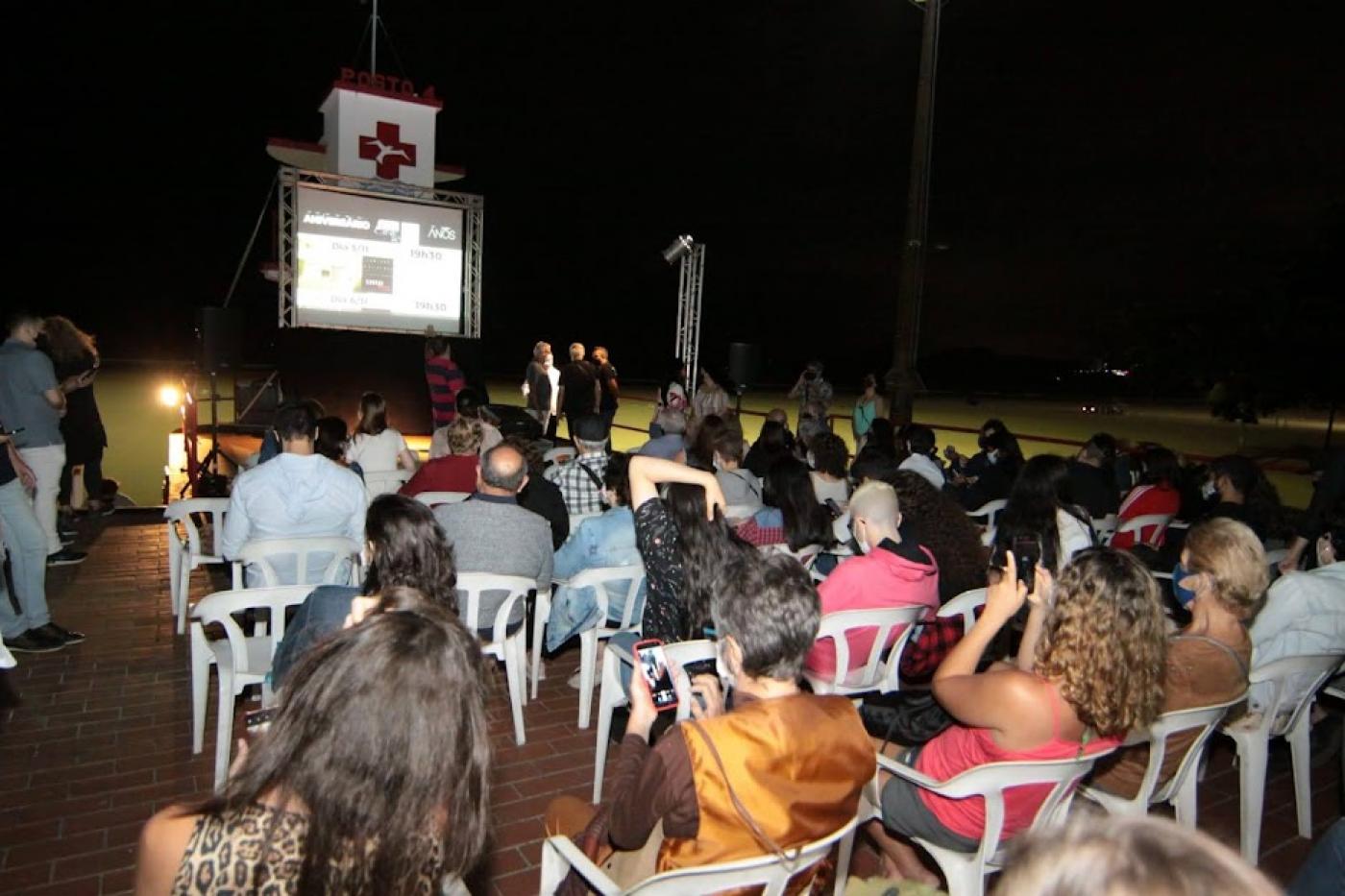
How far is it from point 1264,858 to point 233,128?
3270cm

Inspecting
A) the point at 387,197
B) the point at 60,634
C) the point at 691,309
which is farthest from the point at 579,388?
the point at 60,634

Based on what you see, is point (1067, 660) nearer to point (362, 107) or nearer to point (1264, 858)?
point (1264, 858)

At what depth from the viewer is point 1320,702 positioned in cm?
386

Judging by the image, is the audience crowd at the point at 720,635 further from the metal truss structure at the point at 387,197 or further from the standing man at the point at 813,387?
the metal truss structure at the point at 387,197

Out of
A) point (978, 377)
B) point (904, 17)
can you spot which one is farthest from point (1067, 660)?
Result: point (978, 377)

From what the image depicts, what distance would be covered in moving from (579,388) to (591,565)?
6.58 meters

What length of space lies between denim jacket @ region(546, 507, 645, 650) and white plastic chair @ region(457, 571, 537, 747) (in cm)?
21

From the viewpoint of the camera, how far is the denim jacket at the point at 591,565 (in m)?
3.73

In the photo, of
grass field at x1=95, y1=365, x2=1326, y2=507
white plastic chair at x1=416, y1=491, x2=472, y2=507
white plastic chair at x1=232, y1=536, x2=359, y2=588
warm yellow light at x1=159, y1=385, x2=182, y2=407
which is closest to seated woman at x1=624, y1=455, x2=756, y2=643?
white plastic chair at x1=232, y1=536, x2=359, y2=588

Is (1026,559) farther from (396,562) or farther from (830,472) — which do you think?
(830,472)

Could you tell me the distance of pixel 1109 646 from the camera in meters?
2.02

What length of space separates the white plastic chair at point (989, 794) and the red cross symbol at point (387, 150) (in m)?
10.9

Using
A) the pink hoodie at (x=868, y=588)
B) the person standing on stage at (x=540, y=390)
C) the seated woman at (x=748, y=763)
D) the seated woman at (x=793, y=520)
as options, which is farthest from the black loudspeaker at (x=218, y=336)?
the seated woman at (x=748, y=763)

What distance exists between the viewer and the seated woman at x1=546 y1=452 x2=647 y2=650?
3736mm
